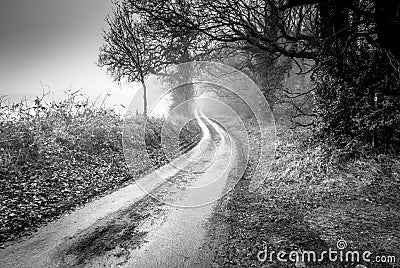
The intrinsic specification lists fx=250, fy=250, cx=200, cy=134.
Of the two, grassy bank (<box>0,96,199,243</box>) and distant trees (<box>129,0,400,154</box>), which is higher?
distant trees (<box>129,0,400,154</box>)

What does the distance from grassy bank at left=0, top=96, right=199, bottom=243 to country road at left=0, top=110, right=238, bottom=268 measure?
22.8 inches

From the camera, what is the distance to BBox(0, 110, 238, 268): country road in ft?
12.6

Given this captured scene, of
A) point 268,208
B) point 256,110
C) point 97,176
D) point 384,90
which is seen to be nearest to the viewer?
point 268,208

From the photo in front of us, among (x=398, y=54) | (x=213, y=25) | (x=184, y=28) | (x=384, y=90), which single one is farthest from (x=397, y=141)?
(x=184, y=28)

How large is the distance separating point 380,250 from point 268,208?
7.04ft

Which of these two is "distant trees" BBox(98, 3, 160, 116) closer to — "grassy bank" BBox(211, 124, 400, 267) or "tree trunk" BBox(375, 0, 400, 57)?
"tree trunk" BBox(375, 0, 400, 57)

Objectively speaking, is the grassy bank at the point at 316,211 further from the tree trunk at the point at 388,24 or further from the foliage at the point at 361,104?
the tree trunk at the point at 388,24

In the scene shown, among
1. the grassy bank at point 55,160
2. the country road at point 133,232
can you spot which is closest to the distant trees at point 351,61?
the country road at point 133,232

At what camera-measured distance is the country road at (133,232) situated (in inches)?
151

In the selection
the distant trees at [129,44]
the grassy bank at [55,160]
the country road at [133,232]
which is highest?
the distant trees at [129,44]

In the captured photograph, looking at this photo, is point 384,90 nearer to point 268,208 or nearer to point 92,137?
point 268,208

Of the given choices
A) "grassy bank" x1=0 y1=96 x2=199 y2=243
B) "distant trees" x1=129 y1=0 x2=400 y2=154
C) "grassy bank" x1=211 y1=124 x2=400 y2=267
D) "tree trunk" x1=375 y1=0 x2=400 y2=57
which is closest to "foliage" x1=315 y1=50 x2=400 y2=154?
"distant trees" x1=129 y1=0 x2=400 y2=154

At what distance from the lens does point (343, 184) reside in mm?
6059

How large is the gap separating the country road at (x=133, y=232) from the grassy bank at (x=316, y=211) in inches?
21.8
